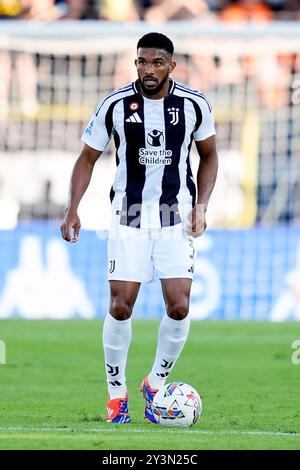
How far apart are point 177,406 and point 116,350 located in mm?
537

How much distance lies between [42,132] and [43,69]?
3.47 ft

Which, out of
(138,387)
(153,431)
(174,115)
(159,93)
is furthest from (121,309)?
(138,387)

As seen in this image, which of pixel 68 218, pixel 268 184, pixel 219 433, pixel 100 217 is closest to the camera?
pixel 219 433

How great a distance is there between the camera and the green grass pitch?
22.3 ft

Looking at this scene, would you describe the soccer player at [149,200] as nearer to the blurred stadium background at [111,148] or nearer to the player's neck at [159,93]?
the player's neck at [159,93]

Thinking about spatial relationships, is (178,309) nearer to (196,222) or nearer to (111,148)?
(196,222)

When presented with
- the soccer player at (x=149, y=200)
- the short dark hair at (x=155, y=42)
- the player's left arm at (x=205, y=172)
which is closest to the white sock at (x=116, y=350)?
the soccer player at (x=149, y=200)

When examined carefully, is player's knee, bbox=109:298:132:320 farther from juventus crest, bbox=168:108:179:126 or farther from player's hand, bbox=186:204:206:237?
juventus crest, bbox=168:108:179:126

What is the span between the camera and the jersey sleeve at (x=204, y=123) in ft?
26.1

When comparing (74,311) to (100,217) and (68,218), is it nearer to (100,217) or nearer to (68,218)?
(100,217)

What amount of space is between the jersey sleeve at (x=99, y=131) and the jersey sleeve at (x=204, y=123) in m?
0.54

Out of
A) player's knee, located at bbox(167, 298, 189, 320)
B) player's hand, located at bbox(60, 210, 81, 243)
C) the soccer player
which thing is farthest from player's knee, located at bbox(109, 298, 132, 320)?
player's hand, located at bbox(60, 210, 81, 243)

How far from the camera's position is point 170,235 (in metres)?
7.84
